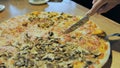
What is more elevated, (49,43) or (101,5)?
(101,5)

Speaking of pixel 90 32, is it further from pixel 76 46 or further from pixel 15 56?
pixel 15 56

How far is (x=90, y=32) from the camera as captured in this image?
3.65 feet

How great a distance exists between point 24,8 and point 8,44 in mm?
425

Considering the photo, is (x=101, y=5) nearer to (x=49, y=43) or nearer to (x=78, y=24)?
(x=78, y=24)

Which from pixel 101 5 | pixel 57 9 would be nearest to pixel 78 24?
pixel 101 5

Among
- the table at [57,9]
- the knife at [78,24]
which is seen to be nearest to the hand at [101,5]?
the knife at [78,24]

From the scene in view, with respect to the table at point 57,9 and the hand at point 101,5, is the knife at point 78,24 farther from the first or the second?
the table at point 57,9

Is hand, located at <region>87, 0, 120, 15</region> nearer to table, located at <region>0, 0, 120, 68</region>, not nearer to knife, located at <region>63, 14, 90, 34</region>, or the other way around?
knife, located at <region>63, 14, 90, 34</region>

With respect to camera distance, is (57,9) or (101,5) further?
(57,9)

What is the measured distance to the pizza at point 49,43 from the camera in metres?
0.94

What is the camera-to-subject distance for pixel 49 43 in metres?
1.06

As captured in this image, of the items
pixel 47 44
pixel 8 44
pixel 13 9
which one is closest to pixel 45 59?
pixel 47 44

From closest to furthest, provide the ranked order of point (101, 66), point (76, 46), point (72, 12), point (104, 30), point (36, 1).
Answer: point (101, 66), point (76, 46), point (104, 30), point (72, 12), point (36, 1)

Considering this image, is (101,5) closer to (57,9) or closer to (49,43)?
(49,43)
